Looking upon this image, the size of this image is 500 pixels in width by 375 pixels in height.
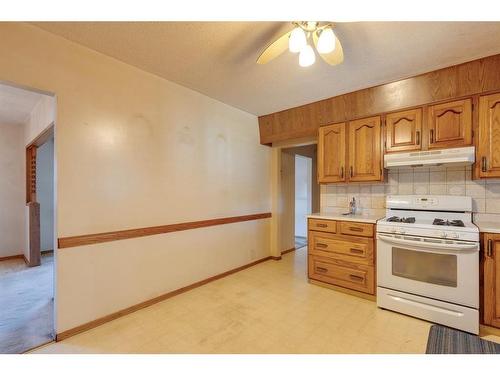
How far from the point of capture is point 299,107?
3.37 metres

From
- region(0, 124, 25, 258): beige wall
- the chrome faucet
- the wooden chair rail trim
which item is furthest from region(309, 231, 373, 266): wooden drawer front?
region(0, 124, 25, 258): beige wall

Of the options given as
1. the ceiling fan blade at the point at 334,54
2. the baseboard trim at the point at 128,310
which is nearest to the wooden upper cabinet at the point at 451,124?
the ceiling fan blade at the point at 334,54

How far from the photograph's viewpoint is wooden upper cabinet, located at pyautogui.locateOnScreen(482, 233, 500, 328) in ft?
6.30

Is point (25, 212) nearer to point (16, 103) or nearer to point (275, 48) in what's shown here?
point (16, 103)

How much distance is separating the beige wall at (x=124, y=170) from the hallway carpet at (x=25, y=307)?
294 mm

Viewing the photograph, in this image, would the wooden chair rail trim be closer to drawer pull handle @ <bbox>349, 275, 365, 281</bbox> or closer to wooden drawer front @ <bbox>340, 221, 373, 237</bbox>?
wooden drawer front @ <bbox>340, 221, 373, 237</bbox>

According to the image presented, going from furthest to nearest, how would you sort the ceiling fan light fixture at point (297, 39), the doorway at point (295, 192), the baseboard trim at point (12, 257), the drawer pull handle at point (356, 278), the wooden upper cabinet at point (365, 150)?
the doorway at point (295, 192)
the baseboard trim at point (12, 257)
the wooden upper cabinet at point (365, 150)
the drawer pull handle at point (356, 278)
the ceiling fan light fixture at point (297, 39)

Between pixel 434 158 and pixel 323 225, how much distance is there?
133cm

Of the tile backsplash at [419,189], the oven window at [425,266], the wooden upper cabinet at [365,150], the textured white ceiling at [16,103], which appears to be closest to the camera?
the oven window at [425,266]

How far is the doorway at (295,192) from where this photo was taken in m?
4.45

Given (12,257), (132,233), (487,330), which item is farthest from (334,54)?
(12,257)

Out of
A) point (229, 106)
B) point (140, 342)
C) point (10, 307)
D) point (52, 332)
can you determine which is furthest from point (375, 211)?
point (10, 307)

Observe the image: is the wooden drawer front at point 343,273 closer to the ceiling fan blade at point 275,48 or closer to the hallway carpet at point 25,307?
the ceiling fan blade at point 275,48

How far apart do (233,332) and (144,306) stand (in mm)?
1011
